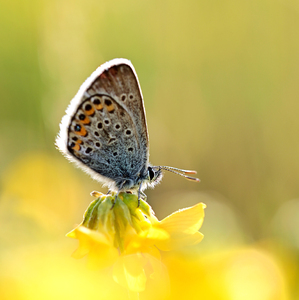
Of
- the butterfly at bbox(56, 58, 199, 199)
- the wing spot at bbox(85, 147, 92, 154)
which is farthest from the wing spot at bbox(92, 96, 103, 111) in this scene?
the wing spot at bbox(85, 147, 92, 154)

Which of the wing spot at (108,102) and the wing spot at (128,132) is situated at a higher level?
the wing spot at (108,102)

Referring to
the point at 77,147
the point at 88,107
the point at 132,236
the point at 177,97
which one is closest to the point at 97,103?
the point at 88,107

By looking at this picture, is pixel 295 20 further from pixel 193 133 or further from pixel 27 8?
pixel 27 8

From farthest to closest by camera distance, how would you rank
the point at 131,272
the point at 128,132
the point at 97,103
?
the point at 128,132, the point at 97,103, the point at 131,272

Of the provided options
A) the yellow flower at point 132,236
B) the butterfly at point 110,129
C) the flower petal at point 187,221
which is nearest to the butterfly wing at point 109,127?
the butterfly at point 110,129

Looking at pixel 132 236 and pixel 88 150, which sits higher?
pixel 88 150

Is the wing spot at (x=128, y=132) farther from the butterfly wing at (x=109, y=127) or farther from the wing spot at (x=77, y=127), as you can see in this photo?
the wing spot at (x=77, y=127)

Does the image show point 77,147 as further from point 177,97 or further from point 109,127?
point 177,97

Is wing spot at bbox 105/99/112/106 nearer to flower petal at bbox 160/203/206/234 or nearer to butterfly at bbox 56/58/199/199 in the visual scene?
butterfly at bbox 56/58/199/199
